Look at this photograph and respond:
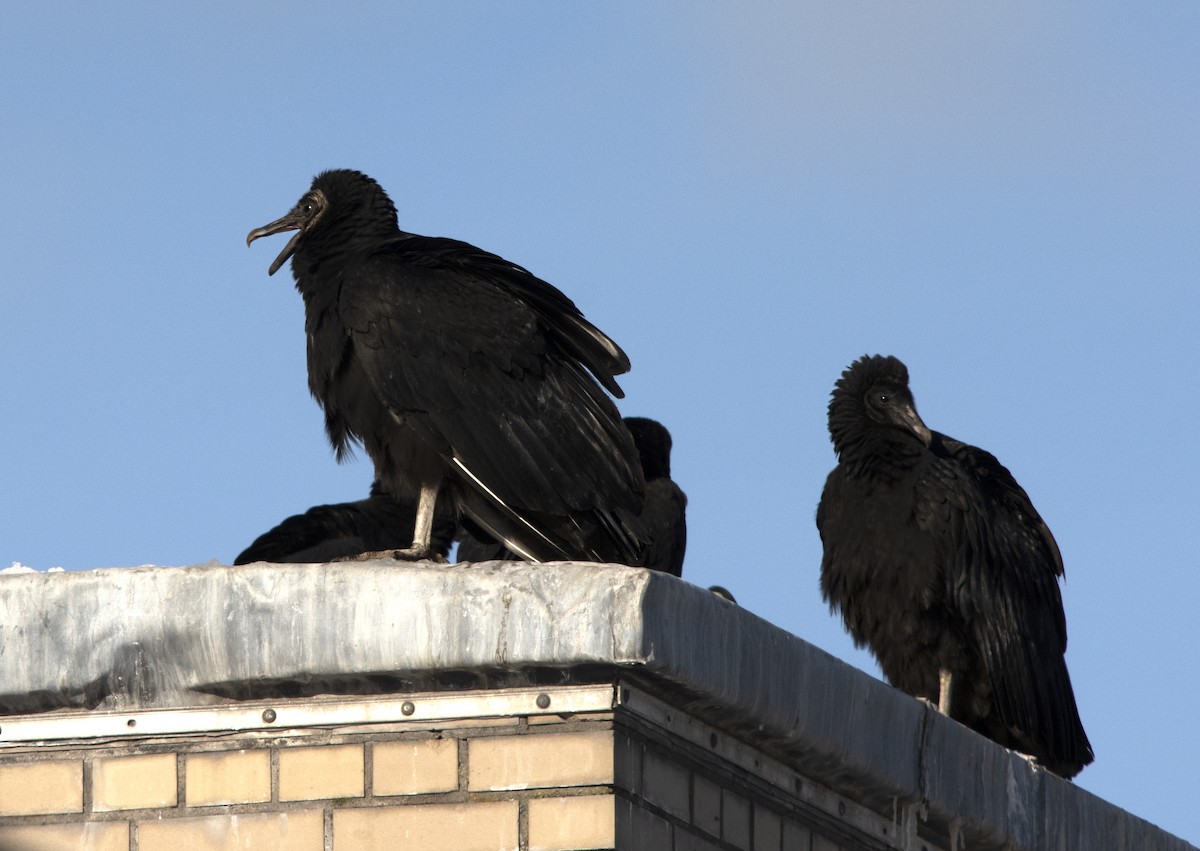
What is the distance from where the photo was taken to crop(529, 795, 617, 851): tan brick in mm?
3600

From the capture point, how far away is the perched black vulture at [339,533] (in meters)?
7.31

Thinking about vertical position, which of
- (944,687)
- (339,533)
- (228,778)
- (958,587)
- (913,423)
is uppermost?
(913,423)

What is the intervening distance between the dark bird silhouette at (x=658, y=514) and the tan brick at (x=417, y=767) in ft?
10.9

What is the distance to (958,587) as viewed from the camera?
6.71 metres

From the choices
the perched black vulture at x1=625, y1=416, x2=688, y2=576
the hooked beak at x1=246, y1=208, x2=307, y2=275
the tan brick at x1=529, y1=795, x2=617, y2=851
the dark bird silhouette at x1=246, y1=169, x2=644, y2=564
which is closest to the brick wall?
the tan brick at x1=529, y1=795, x2=617, y2=851

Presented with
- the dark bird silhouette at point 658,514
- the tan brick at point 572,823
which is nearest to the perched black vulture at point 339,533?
the dark bird silhouette at point 658,514

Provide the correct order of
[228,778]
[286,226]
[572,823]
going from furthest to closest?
1. [286,226]
2. [228,778]
3. [572,823]

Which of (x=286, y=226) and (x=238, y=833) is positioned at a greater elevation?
(x=286, y=226)

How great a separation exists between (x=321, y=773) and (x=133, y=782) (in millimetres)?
366

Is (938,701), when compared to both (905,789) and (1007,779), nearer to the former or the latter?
(1007,779)

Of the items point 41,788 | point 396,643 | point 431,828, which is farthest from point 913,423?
point 41,788

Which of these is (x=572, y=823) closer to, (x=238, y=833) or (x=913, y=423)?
(x=238, y=833)

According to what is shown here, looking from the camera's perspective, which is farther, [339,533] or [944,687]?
[339,533]

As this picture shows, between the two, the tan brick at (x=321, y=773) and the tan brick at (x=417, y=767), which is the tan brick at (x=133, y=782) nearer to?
the tan brick at (x=321, y=773)
